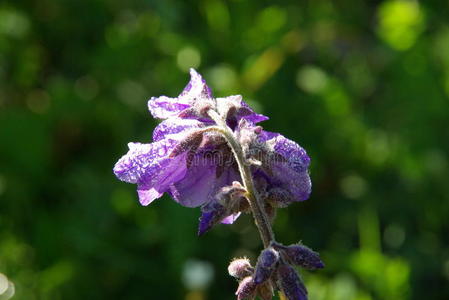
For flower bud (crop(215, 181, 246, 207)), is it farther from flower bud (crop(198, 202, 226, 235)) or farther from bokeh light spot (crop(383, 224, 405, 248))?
bokeh light spot (crop(383, 224, 405, 248))

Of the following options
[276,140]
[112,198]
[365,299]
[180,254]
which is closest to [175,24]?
[112,198]

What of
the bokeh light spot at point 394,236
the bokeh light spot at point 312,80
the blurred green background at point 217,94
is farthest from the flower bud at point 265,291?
the bokeh light spot at point 312,80

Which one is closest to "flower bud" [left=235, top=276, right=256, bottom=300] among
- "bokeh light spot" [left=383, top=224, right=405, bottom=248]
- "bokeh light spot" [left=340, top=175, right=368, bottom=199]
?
"bokeh light spot" [left=383, top=224, right=405, bottom=248]

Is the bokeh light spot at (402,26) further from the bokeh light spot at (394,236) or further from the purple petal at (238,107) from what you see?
the purple petal at (238,107)

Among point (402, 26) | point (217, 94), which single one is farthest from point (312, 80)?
point (402, 26)

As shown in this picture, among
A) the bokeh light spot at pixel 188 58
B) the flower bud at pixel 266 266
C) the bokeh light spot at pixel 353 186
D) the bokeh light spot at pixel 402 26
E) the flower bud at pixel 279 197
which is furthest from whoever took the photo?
Result: the bokeh light spot at pixel 402 26

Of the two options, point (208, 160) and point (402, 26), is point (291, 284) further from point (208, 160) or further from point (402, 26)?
point (402, 26)

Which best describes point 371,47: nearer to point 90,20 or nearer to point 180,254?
point 90,20
